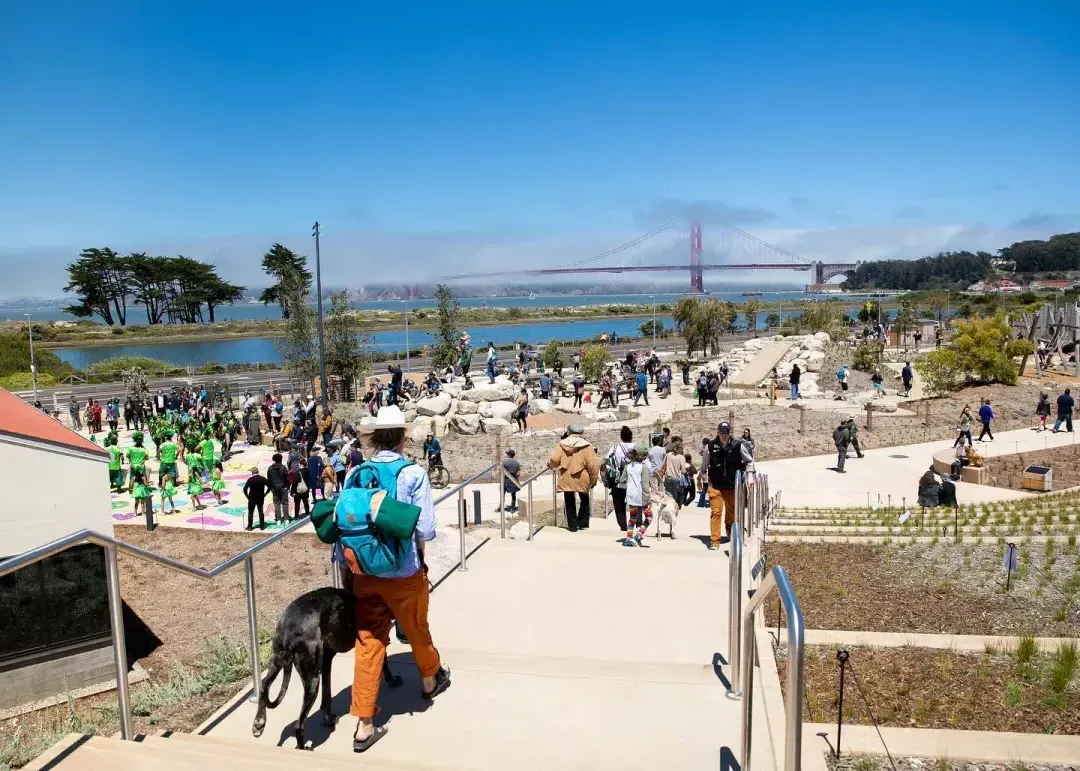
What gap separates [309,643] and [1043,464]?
1911 cm

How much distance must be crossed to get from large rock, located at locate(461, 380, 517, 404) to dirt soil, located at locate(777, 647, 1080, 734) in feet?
65.6

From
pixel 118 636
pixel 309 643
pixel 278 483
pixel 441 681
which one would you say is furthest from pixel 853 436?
pixel 118 636

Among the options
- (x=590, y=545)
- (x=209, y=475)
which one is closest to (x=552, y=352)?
(x=209, y=475)

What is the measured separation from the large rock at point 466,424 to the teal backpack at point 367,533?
20.1 meters

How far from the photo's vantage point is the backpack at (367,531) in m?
4.04

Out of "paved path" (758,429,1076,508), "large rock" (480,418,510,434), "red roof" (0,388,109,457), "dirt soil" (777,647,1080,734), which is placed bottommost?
"paved path" (758,429,1076,508)

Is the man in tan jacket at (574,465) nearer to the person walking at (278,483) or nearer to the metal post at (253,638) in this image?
the metal post at (253,638)

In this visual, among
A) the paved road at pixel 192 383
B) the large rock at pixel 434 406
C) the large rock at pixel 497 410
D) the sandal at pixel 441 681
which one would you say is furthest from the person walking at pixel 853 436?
the paved road at pixel 192 383

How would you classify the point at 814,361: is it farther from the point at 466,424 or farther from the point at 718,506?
the point at 718,506

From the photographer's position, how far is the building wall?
34.7ft

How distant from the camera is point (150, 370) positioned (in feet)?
167

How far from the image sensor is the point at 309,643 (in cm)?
405

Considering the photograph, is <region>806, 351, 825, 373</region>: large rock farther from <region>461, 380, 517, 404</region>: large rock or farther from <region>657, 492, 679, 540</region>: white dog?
<region>657, 492, 679, 540</region>: white dog

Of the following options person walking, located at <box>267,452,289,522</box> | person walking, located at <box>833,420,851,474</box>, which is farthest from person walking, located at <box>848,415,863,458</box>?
person walking, located at <box>267,452,289,522</box>
